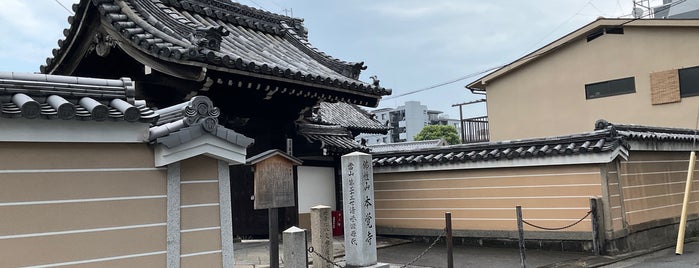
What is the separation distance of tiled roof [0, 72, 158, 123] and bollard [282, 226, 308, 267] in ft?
8.84

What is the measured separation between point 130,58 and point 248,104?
2.48 m

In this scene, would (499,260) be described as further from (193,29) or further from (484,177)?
(193,29)

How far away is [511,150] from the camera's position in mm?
12508

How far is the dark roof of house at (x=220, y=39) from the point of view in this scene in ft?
29.2

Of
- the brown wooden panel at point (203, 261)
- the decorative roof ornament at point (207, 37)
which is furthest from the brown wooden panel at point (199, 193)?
the decorative roof ornament at point (207, 37)

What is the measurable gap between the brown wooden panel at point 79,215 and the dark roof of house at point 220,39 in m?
3.76

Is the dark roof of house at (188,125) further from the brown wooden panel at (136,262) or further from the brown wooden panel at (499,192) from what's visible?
the brown wooden panel at (499,192)

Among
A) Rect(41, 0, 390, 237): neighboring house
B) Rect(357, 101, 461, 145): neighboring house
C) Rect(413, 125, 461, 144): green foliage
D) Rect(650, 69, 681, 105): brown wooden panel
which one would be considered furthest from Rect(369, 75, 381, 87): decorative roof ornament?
Rect(357, 101, 461, 145): neighboring house

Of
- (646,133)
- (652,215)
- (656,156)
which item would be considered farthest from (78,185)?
(656,156)

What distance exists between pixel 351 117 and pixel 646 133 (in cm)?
1198

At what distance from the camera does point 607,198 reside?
37.2 ft

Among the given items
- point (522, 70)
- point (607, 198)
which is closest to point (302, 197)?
point (607, 198)

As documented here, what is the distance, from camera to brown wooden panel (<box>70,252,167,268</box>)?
16.4 feet

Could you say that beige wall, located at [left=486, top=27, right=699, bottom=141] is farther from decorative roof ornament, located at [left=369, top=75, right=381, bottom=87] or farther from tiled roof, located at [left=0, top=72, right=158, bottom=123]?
tiled roof, located at [left=0, top=72, right=158, bottom=123]
